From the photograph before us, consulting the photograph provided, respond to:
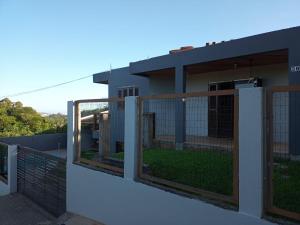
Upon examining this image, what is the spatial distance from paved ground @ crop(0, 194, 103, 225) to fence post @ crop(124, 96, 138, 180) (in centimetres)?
158

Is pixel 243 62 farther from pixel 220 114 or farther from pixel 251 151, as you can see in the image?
pixel 251 151

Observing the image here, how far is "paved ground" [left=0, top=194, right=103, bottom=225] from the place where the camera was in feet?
25.0

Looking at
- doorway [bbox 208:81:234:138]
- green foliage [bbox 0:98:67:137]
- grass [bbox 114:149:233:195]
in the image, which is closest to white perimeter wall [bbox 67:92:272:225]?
grass [bbox 114:149:233:195]

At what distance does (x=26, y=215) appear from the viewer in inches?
364

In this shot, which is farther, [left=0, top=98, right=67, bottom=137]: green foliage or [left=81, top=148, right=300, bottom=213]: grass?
[left=0, top=98, right=67, bottom=137]: green foliage

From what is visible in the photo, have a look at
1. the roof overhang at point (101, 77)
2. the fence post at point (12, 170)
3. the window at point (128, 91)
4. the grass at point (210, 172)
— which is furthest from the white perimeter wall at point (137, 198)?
the roof overhang at point (101, 77)

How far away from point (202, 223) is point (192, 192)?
21.1 inches

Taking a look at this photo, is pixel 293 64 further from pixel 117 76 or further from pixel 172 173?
pixel 117 76

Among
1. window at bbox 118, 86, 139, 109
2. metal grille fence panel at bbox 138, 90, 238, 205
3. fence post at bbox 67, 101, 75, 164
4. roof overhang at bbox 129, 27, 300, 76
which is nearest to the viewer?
metal grille fence panel at bbox 138, 90, 238, 205

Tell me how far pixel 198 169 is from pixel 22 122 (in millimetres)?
31932

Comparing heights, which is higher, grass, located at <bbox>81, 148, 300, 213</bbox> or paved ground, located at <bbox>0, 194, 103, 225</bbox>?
grass, located at <bbox>81, 148, 300, 213</bbox>

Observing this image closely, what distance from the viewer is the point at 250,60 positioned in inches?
454

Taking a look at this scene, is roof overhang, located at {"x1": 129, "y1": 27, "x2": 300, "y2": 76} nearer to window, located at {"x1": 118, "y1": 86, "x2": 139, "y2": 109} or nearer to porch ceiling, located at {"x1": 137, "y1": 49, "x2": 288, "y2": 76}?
porch ceiling, located at {"x1": 137, "y1": 49, "x2": 288, "y2": 76}

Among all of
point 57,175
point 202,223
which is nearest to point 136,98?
point 202,223
